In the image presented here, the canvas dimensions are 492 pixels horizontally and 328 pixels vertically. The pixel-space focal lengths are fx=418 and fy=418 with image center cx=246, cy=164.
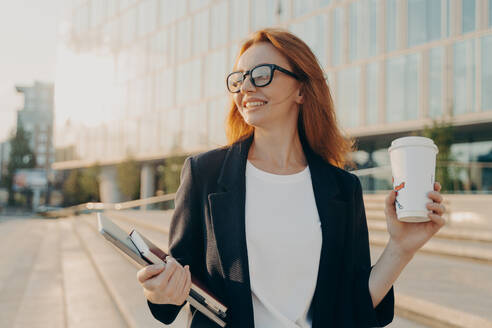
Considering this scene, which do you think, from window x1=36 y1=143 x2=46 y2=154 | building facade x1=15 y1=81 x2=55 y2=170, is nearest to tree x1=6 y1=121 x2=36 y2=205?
building facade x1=15 y1=81 x2=55 y2=170

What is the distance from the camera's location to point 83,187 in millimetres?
40281

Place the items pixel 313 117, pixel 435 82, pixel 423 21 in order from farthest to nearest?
pixel 423 21 → pixel 435 82 → pixel 313 117

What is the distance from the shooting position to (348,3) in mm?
20203

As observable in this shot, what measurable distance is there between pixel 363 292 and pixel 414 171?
615 millimetres

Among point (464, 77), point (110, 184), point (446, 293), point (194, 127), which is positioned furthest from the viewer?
point (110, 184)

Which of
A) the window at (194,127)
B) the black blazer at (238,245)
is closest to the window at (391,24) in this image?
the window at (194,127)

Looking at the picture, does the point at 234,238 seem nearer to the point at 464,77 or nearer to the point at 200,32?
the point at 464,77

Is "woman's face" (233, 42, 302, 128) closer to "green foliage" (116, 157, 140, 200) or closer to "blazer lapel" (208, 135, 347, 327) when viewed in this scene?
"blazer lapel" (208, 135, 347, 327)

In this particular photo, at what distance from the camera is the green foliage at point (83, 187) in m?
37.3

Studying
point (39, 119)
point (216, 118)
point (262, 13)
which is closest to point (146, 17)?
point (216, 118)

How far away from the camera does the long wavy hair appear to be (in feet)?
5.91

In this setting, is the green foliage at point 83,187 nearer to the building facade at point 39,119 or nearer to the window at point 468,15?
the window at point 468,15

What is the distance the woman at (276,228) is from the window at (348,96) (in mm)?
18564

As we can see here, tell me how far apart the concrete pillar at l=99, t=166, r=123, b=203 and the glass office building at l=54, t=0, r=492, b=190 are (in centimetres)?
155
